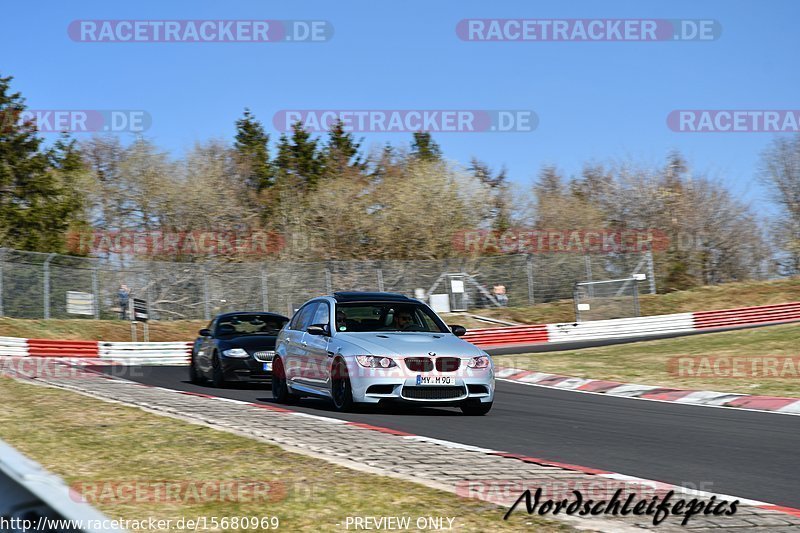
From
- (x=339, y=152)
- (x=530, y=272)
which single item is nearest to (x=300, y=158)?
(x=339, y=152)

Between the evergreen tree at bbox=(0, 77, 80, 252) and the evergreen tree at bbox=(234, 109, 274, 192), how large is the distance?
1868cm

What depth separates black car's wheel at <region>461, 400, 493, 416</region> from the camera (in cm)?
1146

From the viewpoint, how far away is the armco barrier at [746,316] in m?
36.8

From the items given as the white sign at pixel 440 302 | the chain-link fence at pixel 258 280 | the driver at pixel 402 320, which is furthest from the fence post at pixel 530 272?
the driver at pixel 402 320

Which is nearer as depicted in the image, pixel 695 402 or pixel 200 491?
pixel 200 491

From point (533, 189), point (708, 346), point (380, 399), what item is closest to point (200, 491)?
point (380, 399)

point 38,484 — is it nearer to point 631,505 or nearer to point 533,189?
point 631,505

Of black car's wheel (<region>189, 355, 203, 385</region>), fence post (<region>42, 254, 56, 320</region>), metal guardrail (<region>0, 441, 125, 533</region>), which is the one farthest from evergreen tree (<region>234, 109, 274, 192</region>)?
metal guardrail (<region>0, 441, 125, 533</region>)

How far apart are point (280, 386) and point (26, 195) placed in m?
37.3

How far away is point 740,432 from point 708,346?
16.0 meters

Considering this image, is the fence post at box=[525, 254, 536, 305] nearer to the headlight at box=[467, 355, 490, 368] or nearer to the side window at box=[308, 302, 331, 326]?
the side window at box=[308, 302, 331, 326]

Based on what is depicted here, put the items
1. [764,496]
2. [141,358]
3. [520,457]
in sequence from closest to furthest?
[764,496], [520,457], [141,358]

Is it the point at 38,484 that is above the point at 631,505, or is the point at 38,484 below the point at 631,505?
above

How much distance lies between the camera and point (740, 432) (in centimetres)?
1023
